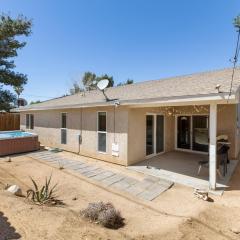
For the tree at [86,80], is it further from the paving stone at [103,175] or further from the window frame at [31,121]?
the paving stone at [103,175]

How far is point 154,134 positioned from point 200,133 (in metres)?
3.39

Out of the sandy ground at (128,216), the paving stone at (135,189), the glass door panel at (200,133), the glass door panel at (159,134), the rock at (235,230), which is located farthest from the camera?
the glass door panel at (200,133)

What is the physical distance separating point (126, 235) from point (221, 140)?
28.8 feet

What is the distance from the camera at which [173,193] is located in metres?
6.70

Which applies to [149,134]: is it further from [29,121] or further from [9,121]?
[9,121]

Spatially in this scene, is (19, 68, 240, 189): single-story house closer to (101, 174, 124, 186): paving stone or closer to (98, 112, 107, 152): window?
(98, 112, 107, 152): window

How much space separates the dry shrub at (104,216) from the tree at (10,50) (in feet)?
24.8

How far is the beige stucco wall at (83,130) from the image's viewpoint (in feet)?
31.8

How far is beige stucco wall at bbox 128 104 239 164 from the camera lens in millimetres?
9680

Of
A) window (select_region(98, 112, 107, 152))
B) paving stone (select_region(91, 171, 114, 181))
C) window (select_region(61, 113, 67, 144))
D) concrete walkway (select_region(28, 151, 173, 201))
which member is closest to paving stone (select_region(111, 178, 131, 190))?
concrete walkway (select_region(28, 151, 173, 201))

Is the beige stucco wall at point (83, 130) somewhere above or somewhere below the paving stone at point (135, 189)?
above

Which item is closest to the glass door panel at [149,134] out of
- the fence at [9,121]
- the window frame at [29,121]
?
the window frame at [29,121]

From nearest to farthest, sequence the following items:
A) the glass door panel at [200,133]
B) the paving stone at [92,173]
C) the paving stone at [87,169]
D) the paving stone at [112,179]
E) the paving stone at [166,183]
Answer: the paving stone at [166,183], the paving stone at [112,179], the paving stone at [92,173], the paving stone at [87,169], the glass door panel at [200,133]

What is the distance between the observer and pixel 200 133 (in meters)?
12.4
